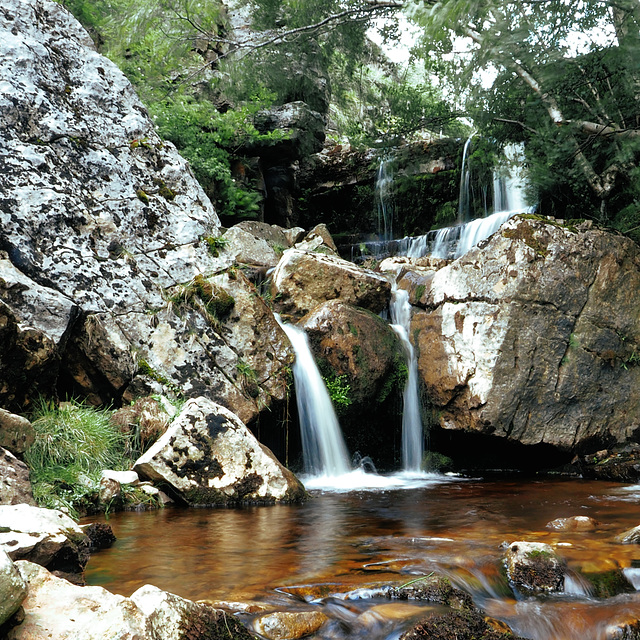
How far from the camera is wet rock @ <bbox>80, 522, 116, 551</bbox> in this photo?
172 inches

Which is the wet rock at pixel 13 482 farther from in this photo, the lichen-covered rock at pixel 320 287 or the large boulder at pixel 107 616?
the lichen-covered rock at pixel 320 287

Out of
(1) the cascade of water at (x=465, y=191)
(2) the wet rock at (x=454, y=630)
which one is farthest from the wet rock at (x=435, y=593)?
(1) the cascade of water at (x=465, y=191)

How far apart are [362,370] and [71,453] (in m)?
4.12

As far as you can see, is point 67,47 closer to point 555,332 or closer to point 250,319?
point 250,319

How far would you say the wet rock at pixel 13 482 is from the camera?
4621 mm

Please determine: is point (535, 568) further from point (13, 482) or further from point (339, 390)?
point (339, 390)

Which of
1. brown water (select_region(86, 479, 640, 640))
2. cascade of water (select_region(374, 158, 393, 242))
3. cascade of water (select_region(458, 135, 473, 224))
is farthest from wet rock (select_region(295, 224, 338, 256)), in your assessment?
brown water (select_region(86, 479, 640, 640))

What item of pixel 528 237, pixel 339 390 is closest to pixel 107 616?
pixel 339 390

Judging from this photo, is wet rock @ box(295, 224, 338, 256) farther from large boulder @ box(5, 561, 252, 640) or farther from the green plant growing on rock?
large boulder @ box(5, 561, 252, 640)

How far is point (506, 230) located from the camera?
893 cm

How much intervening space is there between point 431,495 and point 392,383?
2479 millimetres

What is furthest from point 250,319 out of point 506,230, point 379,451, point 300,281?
point 506,230

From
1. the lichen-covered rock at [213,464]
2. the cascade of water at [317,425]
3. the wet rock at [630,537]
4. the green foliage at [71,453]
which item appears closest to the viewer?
the wet rock at [630,537]

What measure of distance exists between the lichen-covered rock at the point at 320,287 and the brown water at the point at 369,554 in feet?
13.0
